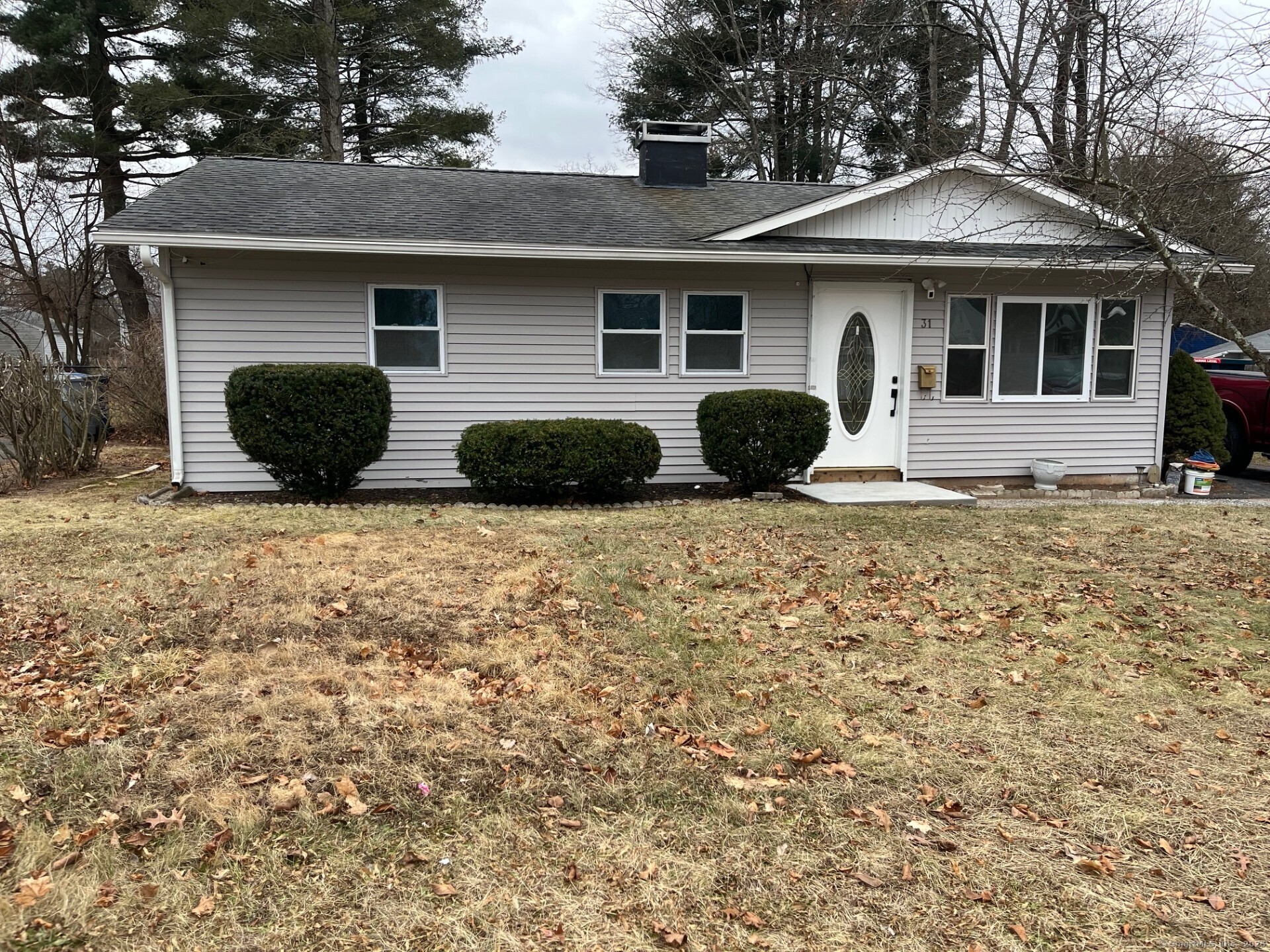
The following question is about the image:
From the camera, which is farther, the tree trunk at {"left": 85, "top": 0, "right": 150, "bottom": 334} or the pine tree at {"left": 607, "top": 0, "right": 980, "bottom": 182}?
the pine tree at {"left": 607, "top": 0, "right": 980, "bottom": 182}

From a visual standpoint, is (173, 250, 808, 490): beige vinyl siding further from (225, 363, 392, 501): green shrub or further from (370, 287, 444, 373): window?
(225, 363, 392, 501): green shrub

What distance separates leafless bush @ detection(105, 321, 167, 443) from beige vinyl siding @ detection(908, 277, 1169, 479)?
11245mm

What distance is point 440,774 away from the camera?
3451 millimetres

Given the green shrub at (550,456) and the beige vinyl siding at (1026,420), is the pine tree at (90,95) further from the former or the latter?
the beige vinyl siding at (1026,420)

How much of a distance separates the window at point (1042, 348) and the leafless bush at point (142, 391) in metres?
12.1

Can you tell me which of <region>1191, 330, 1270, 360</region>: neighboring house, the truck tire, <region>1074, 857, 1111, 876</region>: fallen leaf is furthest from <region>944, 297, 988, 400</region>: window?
<region>1074, 857, 1111, 876</region>: fallen leaf

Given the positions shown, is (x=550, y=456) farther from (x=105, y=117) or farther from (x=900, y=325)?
(x=105, y=117)

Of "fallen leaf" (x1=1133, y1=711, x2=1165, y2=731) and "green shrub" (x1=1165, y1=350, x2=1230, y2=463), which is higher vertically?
"green shrub" (x1=1165, y1=350, x2=1230, y2=463)

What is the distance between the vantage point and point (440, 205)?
10.2m

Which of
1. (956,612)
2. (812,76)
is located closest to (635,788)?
(956,612)

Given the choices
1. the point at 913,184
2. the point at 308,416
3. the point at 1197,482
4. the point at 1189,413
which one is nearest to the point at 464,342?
the point at 308,416

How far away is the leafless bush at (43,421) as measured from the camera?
31.8ft

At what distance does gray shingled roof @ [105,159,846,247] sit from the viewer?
8953 mm

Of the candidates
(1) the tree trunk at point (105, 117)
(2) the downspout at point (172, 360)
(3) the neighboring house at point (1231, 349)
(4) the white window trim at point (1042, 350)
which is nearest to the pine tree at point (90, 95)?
(1) the tree trunk at point (105, 117)
